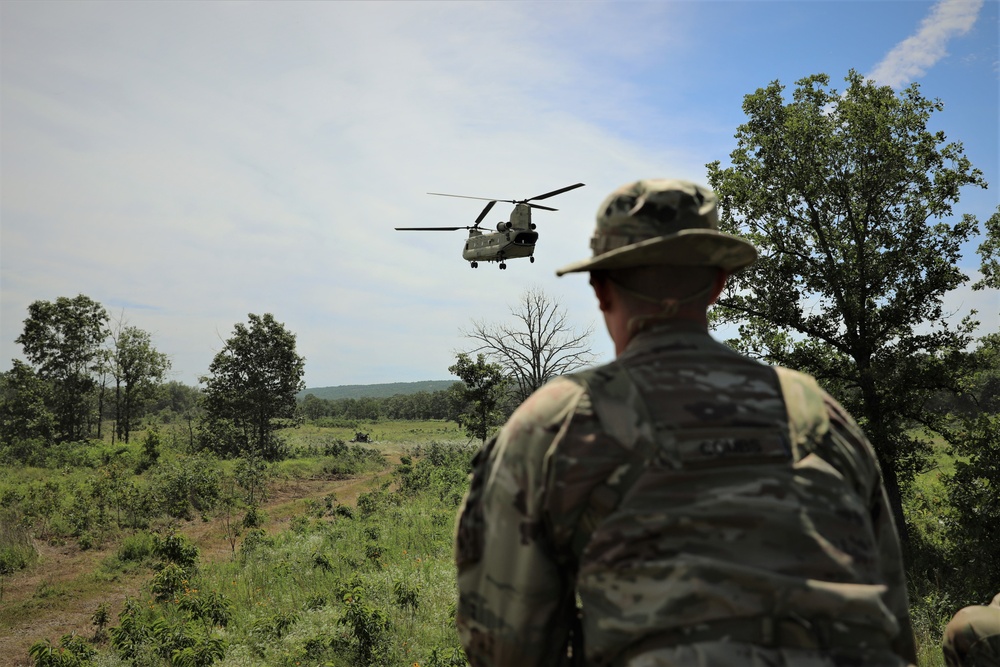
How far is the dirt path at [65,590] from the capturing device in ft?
35.1

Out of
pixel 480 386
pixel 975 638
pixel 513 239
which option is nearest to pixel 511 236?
A: pixel 513 239

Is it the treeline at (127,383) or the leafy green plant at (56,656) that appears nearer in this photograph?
the leafy green plant at (56,656)

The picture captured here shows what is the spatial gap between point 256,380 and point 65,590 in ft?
121

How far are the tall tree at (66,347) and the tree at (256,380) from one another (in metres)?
8.74

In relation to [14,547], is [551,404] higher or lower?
higher

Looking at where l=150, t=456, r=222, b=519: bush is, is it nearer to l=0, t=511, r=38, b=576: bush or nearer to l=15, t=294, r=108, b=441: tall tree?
l=0, t=511, r=38, b=576: bush

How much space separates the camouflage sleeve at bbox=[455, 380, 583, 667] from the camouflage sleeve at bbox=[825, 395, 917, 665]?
80 cm

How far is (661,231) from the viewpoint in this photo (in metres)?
1.89

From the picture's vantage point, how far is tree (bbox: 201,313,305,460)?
46303 millimetres

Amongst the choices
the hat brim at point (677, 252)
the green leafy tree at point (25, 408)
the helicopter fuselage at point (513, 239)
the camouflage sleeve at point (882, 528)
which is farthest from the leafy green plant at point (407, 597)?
the green leafy tree at point (25, 408)

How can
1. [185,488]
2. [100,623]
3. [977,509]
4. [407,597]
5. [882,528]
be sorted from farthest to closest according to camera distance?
Answer: [185,488] < [977,509] < [100,623] < [407,597] < [882,528]

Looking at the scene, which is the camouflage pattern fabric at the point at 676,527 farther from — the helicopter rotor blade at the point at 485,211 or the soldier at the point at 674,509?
the helicopter rotor blade at the point at 485,211

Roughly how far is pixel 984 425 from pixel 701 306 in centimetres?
1464

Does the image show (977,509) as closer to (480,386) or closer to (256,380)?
(480,386)
